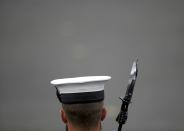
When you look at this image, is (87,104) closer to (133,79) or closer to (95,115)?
(95,115)

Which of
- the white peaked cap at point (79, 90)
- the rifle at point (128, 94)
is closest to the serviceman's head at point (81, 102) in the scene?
the white peaked cap at point (79, 90)

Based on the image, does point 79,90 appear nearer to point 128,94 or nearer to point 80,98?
point 80,98

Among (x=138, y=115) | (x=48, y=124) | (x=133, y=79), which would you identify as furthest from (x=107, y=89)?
(x=133, y=79)

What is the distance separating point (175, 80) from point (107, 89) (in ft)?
2.23

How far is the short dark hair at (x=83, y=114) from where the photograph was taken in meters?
1.73

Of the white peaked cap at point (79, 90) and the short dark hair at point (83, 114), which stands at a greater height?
the white peaked cap at point (79, 90)

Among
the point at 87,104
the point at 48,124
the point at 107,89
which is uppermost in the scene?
the point at 87,104

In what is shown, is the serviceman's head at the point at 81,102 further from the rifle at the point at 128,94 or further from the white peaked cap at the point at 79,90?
the rifle at the point at 128,94

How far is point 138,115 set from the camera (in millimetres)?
4758

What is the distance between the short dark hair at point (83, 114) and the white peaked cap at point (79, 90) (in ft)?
0.06

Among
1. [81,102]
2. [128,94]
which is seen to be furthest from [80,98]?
[128,94]

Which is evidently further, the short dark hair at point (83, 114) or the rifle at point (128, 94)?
the rifle at point (128, 94)

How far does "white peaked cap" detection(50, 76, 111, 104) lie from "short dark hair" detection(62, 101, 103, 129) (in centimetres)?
2

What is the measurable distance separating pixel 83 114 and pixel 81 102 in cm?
4
